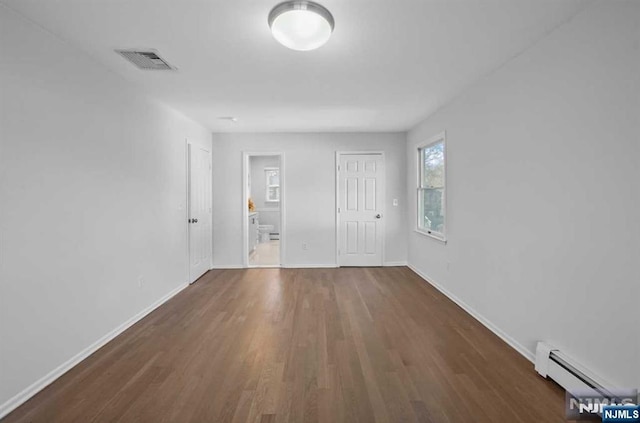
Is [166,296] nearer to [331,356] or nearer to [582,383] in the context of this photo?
[331,356]

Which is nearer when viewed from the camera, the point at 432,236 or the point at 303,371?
the point at 303,371

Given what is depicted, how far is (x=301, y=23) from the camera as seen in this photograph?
194 centimetres

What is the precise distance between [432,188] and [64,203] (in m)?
4.30

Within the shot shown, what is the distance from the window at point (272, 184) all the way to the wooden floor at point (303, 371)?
5.71 metres

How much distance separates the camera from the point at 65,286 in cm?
231

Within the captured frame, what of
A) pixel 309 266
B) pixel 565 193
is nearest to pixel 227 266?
pixel 309 266

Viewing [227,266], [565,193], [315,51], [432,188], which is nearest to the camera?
[565,193]

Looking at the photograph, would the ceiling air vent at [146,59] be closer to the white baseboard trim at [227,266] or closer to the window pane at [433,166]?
the window pane at [433,166]

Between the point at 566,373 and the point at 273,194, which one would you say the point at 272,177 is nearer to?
the point at 273,194

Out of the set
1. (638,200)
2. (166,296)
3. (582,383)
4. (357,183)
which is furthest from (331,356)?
(357,183)

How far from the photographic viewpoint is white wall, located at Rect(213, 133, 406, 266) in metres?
5.58

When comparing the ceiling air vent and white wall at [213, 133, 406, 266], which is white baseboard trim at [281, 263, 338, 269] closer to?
white wall at [213, 133, 406, 266]

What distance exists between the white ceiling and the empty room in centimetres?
2

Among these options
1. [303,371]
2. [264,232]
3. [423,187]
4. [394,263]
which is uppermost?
[423,187]
